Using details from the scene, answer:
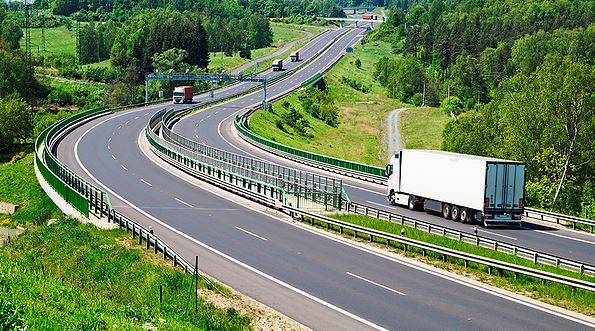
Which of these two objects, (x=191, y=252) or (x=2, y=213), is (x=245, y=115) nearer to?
(x=2, y=213)

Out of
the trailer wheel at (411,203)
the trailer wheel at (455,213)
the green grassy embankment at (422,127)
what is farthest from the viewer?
the green grassy embankment at (422,127)

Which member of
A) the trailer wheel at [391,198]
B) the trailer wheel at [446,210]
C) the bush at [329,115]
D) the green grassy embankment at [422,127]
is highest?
the trailer wheel at [446,210]

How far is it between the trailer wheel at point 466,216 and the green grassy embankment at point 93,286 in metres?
16.6

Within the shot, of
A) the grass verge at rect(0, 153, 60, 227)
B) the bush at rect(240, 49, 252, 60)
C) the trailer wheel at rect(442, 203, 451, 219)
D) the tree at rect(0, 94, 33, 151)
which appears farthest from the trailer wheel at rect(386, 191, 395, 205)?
the bush at rect(240, 49, 252, 60)

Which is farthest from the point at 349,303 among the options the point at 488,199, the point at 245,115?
the point at 245,115

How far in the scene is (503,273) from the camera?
31203mm

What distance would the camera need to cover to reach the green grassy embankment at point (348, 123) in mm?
98500

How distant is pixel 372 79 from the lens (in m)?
177

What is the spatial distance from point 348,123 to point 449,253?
92.7 m

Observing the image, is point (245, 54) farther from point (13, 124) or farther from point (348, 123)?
point (13, 124)

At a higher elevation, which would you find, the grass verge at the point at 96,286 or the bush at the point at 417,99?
the grass verge at the point at 96,286

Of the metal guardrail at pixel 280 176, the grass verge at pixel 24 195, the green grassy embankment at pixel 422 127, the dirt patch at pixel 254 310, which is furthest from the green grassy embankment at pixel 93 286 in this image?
the green grassy embankment at pixel 422 127

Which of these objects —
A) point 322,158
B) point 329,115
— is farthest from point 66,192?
point 329,115

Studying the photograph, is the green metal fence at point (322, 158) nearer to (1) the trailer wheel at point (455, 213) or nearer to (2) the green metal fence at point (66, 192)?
(1) the trailer wheel at point (455, 213)
